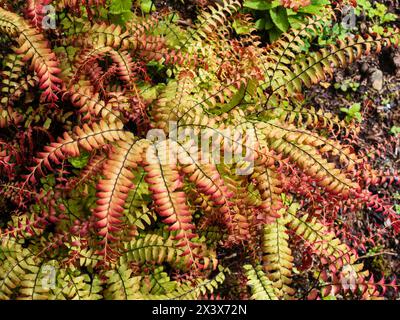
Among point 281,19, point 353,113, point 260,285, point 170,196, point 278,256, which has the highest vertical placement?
point 281,19

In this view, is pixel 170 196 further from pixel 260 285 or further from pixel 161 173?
pixel 260 285

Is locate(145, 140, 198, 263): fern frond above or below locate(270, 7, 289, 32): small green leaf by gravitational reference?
below

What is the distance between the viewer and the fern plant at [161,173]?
235cm

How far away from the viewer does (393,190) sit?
12.6 feet

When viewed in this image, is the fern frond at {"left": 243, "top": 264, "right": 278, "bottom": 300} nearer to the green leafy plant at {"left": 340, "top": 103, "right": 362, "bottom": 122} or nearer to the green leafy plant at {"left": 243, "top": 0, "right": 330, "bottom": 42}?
the green leafy plant at {"left": 340, "top": 103, "right": 362, "bottom": 122}

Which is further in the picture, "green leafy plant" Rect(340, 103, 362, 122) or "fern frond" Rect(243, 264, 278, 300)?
"green leafy plant" Rect(340, 103, 362, 122)

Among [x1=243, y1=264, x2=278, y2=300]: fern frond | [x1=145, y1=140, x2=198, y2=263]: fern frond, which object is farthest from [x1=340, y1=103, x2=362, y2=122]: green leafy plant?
[x1=145, y1=140, x2=198, y2=263]: fern frond

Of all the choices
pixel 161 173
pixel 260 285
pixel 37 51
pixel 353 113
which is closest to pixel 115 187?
pixel 161 173

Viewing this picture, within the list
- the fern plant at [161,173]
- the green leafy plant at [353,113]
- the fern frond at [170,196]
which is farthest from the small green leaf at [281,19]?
the fern frond at [170,196]

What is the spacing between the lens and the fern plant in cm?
235

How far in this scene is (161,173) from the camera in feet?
7.36

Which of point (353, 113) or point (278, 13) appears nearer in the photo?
point (278, 13)
